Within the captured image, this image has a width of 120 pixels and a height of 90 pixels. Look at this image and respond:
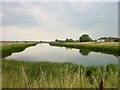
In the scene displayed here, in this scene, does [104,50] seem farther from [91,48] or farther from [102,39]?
[102,39]

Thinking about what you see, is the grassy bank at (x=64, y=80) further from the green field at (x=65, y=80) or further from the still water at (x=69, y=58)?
the still water at (x=69, y=58)

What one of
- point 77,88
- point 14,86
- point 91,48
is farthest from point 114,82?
point 91,48

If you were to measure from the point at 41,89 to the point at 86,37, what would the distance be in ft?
269

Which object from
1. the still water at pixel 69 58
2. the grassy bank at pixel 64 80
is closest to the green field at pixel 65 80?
the grassy bank at pixel 64 80

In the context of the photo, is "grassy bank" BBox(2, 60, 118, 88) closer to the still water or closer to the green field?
the green field

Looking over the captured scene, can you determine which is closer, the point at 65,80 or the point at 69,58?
the point at 65,80

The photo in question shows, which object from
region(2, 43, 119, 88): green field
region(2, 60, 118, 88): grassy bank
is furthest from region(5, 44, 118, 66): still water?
region(2, 60, 118, 88): grassy bank

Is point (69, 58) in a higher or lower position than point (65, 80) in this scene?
lower

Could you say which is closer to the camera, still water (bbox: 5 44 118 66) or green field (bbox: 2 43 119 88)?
green field (bbox: 2 43 119 88)

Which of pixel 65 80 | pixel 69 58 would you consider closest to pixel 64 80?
pixel 65 80

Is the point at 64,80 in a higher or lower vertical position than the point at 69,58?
higher

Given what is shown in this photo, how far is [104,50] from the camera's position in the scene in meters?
38.9

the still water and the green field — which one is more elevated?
the green field

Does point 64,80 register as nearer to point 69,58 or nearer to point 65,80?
point 65,80
